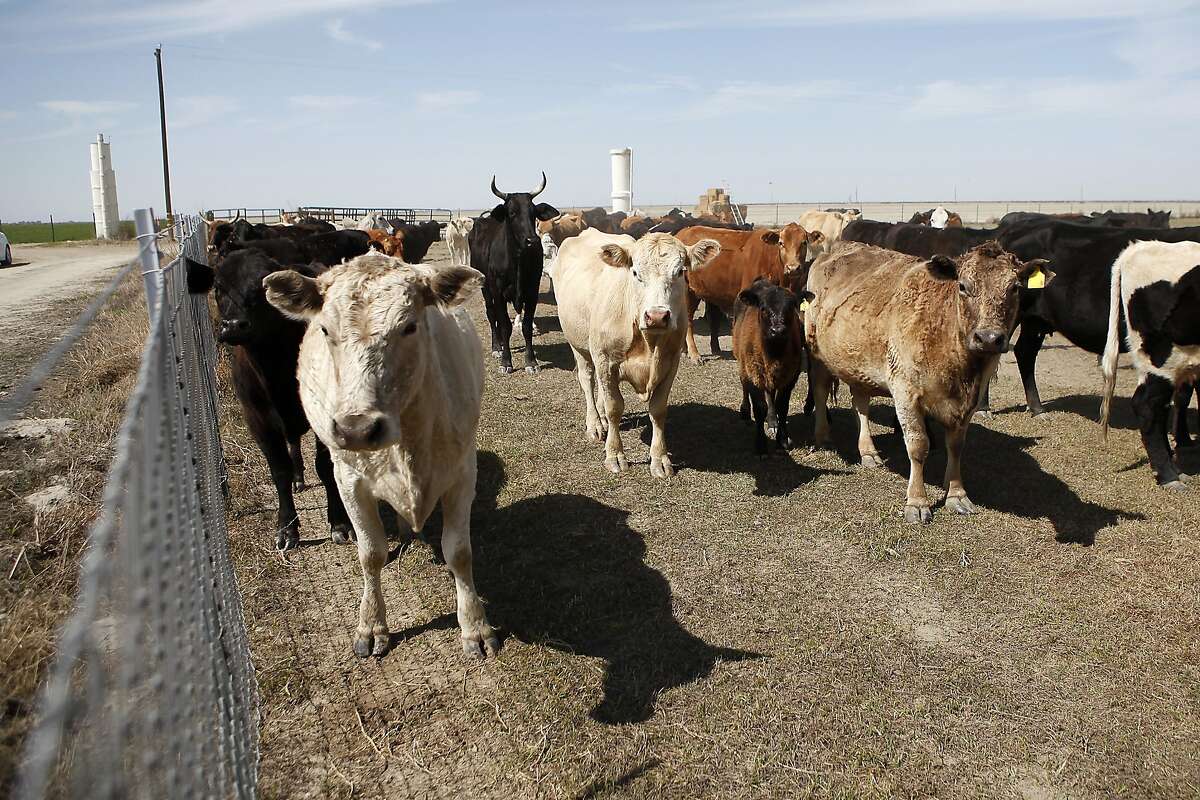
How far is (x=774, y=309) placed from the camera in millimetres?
6523

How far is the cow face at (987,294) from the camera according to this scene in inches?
199

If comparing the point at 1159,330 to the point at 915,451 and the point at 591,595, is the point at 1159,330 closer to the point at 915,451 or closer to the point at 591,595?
the point at 915,451

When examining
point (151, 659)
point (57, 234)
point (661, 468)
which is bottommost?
point (661, 468)

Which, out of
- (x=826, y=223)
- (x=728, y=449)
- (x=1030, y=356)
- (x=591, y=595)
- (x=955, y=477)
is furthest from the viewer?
(x=826, y=223)

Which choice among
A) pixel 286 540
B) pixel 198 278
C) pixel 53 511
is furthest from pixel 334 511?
pixel 198 278

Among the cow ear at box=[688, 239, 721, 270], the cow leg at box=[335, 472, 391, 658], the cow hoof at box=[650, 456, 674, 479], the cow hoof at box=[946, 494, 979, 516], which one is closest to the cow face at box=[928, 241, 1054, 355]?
the cow hoof at box=[946, 494, 979, 516]

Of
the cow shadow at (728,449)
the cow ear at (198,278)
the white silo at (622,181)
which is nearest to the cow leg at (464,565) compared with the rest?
the cow ear at (198,278)

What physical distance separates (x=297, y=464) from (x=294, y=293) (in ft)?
9.42

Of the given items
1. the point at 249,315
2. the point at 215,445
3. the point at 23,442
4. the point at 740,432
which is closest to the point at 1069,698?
the point at 740,432

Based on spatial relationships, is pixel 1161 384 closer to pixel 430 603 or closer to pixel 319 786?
pixel 430 603

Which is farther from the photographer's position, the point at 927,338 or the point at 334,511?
the point at 927,338

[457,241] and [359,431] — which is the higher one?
[457,241]

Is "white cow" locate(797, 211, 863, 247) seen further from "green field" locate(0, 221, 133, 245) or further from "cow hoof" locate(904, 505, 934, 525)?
"green field" locate(0, 221, 133, 245)

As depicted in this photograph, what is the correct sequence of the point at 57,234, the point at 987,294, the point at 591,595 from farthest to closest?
the point at 57,234 < the point at 987,294 < the point at 591,595
